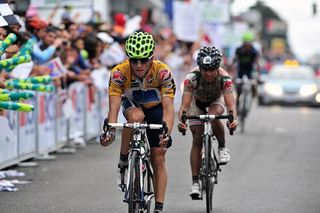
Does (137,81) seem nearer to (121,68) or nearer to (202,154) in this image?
(121,68)

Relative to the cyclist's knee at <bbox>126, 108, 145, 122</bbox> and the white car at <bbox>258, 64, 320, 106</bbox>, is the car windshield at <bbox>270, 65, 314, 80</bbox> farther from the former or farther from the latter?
the cyclist's knee at <bbox>126, 108, 145, 122</bbox>

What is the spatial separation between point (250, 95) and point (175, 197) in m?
10.6

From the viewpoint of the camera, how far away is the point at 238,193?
1177 cm

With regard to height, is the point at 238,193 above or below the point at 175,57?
below

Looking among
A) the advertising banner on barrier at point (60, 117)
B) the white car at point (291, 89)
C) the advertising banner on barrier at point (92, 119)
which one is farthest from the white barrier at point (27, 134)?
the white car at point (291, 89)

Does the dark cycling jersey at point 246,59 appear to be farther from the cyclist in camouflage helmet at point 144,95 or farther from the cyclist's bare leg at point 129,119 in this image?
the cyclist's bare leg at point 129,119

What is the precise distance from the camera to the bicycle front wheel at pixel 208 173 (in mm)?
10016

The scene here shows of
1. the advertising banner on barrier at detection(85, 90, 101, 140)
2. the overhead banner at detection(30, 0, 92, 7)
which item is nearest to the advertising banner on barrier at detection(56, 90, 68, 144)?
the advertising banner on barrier at detection(85, 90, 101, 140)

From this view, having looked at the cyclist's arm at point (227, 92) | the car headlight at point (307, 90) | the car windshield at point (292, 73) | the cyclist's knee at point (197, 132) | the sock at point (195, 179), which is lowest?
the sock at point (195, 179)

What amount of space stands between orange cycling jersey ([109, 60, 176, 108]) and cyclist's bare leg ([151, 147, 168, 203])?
52 cm

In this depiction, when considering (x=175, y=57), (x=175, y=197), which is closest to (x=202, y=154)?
(x=175, y=197)

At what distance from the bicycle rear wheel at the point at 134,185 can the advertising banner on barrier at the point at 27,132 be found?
5.69 meters

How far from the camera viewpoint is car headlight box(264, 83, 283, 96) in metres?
33.5

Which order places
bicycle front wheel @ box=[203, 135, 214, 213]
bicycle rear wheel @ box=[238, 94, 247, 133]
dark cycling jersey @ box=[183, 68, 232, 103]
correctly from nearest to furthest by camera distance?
bicycle front wheel @ box=[203, 135, 214, 213], dark cycling jersey @ box=[183, 68, 232, 103], bicycle rear wheel @ box=[238, 94, 247, 133]
